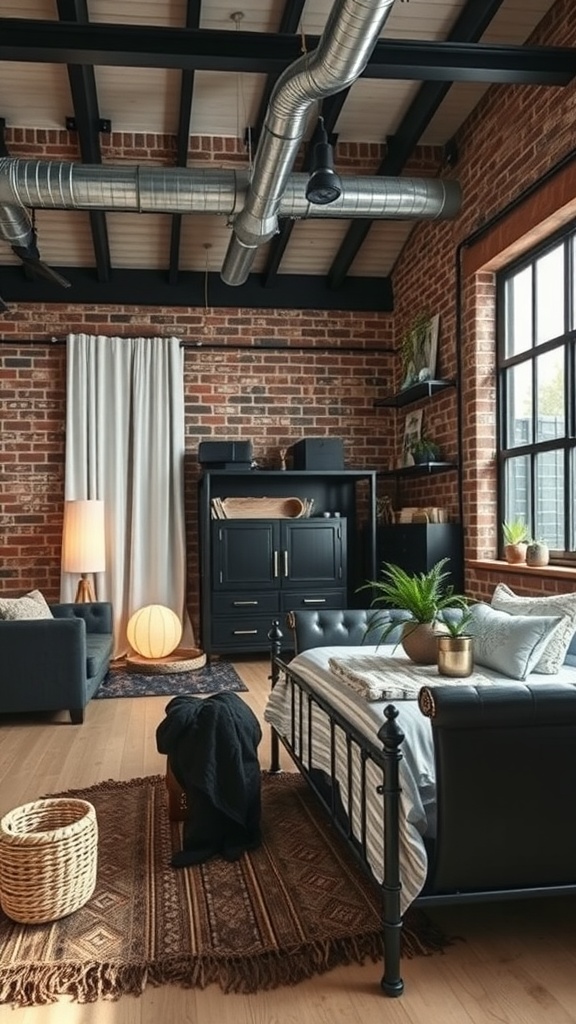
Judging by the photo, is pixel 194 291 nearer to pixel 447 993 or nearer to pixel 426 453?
pixel 426 453

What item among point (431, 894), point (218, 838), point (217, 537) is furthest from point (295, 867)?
point (217, 537)

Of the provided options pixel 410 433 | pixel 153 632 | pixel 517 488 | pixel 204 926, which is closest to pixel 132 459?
pixel 153 632

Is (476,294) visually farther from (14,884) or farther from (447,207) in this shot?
(14,884)

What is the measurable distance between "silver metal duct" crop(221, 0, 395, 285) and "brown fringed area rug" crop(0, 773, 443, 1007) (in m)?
3.22

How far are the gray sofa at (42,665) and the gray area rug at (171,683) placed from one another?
79 cm

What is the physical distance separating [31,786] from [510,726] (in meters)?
2.48

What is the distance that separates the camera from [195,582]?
291 inches

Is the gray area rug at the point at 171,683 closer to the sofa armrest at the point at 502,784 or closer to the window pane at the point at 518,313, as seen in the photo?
the window pane at the point at 518,313

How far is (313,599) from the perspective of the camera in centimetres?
677

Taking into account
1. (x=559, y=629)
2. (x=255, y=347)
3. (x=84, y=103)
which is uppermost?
(x=84, y=103)

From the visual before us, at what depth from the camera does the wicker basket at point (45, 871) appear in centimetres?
235

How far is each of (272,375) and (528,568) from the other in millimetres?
3539

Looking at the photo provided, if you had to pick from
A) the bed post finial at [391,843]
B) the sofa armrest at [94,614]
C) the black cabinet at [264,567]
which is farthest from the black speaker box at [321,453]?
the bed post finial at [391,843]

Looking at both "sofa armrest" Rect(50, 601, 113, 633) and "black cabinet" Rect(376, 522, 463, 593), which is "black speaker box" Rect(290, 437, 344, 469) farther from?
"sofa armrest" Rect(50, 601, 113, 633)
